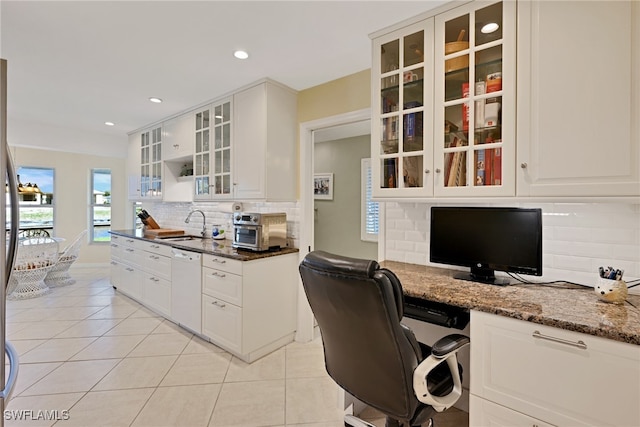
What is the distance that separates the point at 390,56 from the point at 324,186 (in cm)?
290

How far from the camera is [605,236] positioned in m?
1.53

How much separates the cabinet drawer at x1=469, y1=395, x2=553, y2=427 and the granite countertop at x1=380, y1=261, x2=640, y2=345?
0.41 m

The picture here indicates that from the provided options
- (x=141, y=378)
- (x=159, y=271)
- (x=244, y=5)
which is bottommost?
(x=141, y=378)

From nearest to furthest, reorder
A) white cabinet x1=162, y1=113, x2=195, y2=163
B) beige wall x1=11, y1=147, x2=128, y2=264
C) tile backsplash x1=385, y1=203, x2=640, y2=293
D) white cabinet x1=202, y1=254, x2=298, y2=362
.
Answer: tile backsplash x1=385, y1=203, x2=640, y2=293 → white cabinet x1=202, y1=254, x2=298, y2=362 → white cabinet x1=162, y1=113, x2=195, y2=163 → beige wall x1=11, y1=147, x2=128, y2=264

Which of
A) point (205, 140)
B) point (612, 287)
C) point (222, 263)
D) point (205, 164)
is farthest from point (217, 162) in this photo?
point (612, 287)

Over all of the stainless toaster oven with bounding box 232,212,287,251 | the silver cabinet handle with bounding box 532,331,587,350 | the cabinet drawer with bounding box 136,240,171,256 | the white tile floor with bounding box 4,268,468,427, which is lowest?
the white tile floor with bounding box 4,268,468,427

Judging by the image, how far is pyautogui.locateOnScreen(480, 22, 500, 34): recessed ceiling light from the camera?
156cm

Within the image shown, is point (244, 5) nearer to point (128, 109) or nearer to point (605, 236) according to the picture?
point (605, 236)

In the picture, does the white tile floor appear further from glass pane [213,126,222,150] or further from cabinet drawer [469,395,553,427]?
glass pane [213,126,222,150]

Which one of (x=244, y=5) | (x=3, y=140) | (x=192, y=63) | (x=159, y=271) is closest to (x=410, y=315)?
(x=3, y=140)

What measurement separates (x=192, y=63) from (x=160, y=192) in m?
2.26

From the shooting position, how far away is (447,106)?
1.71 m

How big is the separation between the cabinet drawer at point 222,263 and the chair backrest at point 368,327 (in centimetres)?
135

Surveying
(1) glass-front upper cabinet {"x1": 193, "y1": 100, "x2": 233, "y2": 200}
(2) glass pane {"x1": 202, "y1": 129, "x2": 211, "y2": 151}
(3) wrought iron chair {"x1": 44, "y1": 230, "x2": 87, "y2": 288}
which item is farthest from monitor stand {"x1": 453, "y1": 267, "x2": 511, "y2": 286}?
(3) wrought iron chair {"x1": 44, "y1": 230, "x2": 87, "y2": 288}
